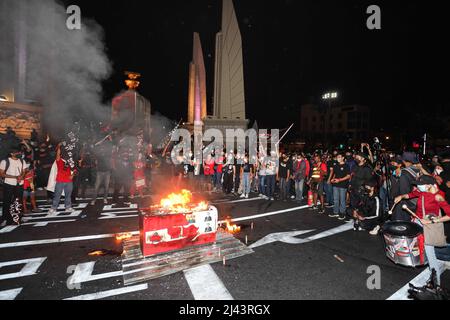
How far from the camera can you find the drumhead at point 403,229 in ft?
14.4

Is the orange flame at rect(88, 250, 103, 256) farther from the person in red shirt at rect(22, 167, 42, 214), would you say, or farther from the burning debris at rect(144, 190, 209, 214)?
the person in red shirt at rect(22, 167, 42, 214)

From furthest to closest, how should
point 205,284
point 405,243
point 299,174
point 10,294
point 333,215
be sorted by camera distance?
point 299,174 → point 333,215 → point 405,243 → point 205,284 → point 10,294

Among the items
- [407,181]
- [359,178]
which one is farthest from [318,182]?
[407,181]

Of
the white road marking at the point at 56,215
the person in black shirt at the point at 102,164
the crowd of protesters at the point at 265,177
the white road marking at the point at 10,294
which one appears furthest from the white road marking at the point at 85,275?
the person in black shirt at the point at 102,164

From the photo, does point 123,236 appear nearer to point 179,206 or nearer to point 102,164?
point 179,206

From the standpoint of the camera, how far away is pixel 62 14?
367 inches

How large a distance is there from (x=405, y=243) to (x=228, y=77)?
97.5 ft

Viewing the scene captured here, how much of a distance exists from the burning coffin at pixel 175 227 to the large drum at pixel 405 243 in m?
3.52

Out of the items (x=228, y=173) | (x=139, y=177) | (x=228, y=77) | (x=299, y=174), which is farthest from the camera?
(x=228, y=77)

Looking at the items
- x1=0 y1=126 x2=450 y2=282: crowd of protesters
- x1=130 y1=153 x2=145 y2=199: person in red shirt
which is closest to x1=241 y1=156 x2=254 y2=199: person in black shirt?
x1=0 y1=126 x2=450 y2=282: crowd of protesters

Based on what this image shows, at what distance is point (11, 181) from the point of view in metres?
6.91

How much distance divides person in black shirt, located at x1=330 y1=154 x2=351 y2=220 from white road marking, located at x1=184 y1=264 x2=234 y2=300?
5.58 m

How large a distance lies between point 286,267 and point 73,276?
12.5 ft
